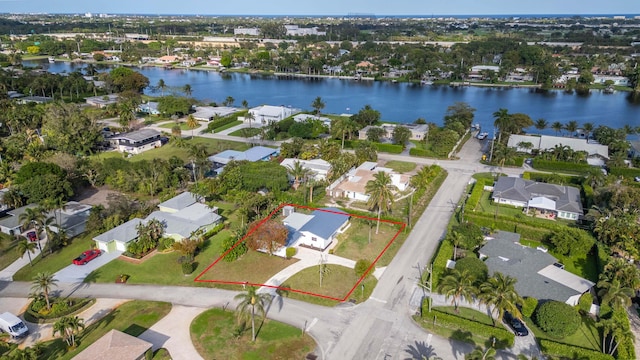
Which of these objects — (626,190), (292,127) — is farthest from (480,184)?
(292,127)

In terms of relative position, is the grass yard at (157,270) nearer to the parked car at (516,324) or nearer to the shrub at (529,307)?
the parked car at (516,324)

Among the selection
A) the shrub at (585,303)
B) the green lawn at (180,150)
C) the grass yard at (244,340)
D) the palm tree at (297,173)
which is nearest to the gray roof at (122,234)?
the grass yard at (244,340)

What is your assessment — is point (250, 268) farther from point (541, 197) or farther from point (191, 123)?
point (191, 123)

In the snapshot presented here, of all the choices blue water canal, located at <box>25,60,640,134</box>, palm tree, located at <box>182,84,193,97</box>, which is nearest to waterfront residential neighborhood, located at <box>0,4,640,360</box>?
blue water canal, located at <box>25,60,640,134</box>

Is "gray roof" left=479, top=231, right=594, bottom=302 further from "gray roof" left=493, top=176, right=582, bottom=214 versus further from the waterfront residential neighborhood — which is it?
"gray roof" left=493, top=176, right=582, bottom=214

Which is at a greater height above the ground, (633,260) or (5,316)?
(633,260)

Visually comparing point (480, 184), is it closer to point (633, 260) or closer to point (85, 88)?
point (633, 260)

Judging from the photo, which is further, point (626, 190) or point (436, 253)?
point (626, 190)
